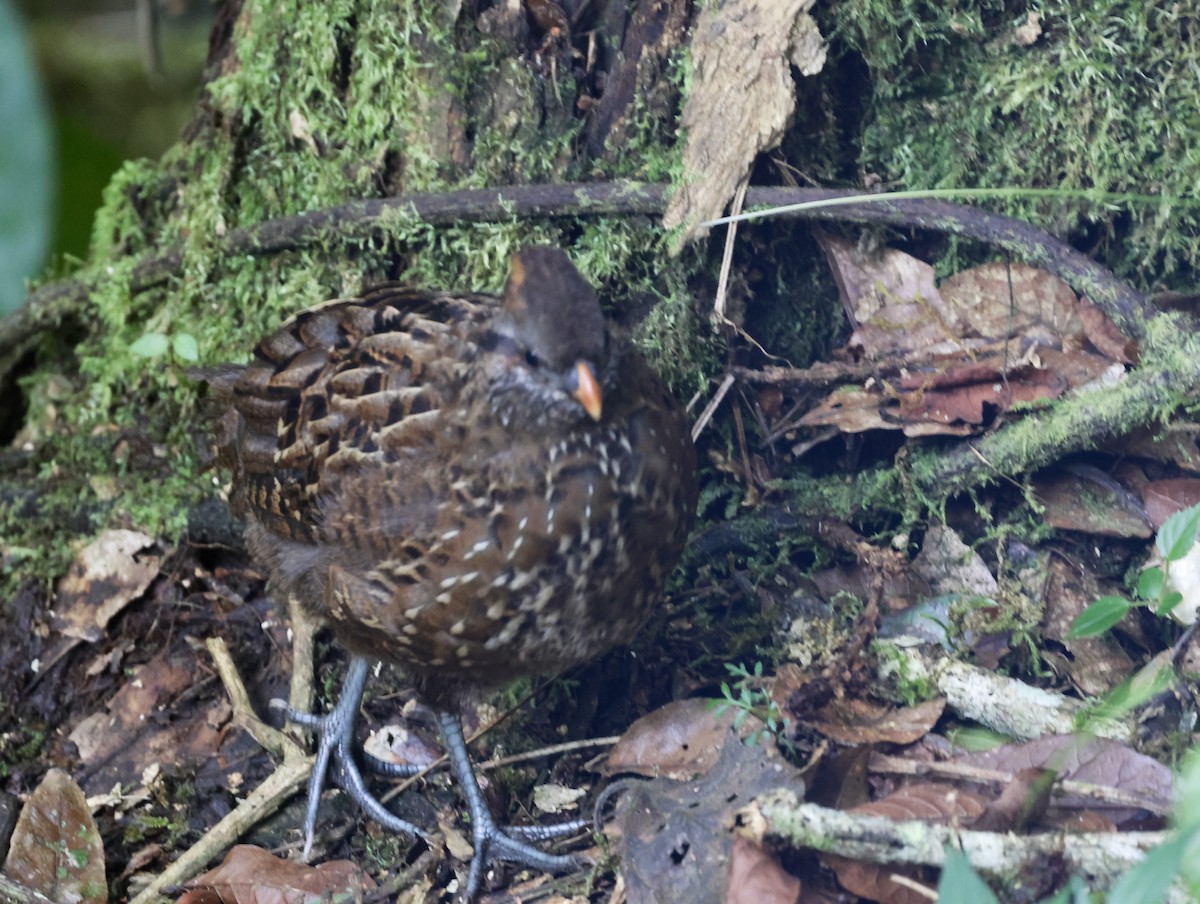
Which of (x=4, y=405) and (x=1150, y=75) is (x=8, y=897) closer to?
(x=4, y=405)

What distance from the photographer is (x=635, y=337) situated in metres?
3.20

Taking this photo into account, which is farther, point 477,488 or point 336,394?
point 336,394

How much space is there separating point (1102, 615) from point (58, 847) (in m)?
2.74

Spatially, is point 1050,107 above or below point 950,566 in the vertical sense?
above

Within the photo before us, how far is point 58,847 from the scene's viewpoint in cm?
294

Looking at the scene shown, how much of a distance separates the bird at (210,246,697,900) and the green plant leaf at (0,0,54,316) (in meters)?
0.77

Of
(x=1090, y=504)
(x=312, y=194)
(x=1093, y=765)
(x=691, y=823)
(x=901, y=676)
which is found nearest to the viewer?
(x=1093, y=765)

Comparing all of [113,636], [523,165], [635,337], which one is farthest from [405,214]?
[113,636]

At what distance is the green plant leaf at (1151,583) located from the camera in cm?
226

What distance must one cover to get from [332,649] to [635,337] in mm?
1378

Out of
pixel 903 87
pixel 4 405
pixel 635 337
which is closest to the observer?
pixel 903 87

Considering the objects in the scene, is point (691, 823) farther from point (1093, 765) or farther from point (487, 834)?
point (1093, 765)

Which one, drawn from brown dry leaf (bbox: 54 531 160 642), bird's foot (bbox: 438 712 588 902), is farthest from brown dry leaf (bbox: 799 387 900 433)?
brown dry leaf (bbox: 54 531 160 642)

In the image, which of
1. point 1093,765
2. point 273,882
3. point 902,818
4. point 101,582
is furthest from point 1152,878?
point 101,582
